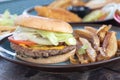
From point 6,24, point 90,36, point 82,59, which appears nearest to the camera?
point 82,59

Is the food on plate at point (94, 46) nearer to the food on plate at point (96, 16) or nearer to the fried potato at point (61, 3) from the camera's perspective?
the food on plate at point (96, 16)

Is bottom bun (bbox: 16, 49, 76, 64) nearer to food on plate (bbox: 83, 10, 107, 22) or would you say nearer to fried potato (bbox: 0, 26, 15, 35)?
fried potato (bbox: 0, 26, 15, 35)

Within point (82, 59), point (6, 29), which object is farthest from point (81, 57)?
point (6, 29)

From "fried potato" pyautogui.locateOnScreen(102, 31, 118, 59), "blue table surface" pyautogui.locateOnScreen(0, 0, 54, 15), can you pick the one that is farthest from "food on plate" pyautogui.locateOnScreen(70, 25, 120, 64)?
"blue table surface" pyautogui.locateOnScreen(0, 0, 54, 15)

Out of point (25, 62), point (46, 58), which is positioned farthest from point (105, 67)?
point (25, 62)

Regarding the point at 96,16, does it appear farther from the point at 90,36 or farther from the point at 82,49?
the point at 82,49

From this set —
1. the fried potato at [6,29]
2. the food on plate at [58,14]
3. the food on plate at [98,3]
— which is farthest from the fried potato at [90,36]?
the food on plate at [98,3]
